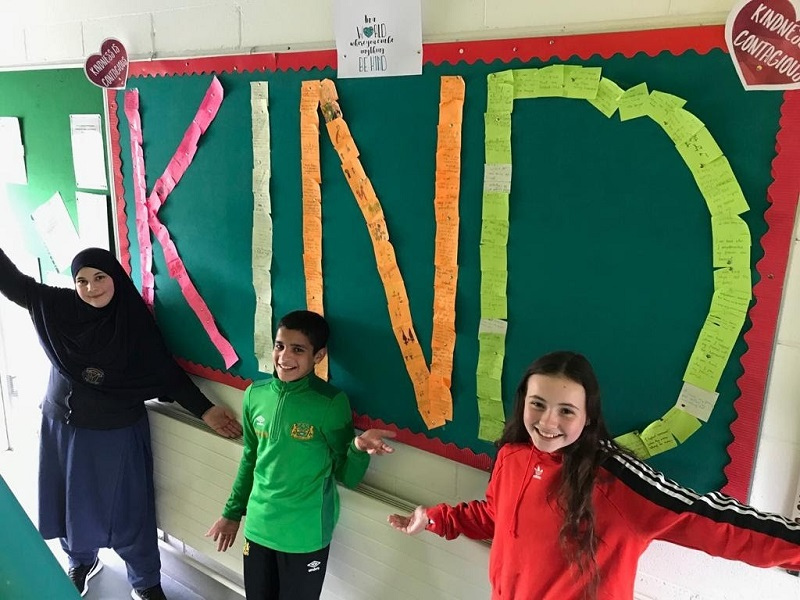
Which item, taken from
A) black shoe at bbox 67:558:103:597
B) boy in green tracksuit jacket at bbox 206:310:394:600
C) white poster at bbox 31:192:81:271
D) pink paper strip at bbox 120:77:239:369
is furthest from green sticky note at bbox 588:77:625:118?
black shoe at bbox 67:558:103:597

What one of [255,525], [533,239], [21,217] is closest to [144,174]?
[21,217]

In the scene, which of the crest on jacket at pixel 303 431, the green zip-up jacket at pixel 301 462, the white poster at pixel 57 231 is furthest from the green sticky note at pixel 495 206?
the white poster at pixel 57 231

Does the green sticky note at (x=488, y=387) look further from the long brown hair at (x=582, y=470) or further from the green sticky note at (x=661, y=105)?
the green sticky note at (x=661, y=105)

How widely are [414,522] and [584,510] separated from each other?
0.47m

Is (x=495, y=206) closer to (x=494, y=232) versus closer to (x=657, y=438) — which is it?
(x=494, y=232)

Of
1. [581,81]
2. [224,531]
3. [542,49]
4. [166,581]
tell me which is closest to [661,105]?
[581,81]

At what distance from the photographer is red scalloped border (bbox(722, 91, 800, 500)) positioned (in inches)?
44.9

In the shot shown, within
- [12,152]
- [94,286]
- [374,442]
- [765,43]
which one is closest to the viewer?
[765,43]

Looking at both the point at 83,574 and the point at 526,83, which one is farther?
the point at 83,574

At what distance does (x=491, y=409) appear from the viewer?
1.60 m

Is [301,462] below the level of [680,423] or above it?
below

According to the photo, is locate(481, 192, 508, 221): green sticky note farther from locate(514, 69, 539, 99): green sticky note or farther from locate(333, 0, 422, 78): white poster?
locate(333, 0, 422, 78): white poster

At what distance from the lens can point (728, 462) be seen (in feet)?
4.27

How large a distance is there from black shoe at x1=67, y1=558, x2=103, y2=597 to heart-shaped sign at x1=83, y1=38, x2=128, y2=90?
1797 mm
